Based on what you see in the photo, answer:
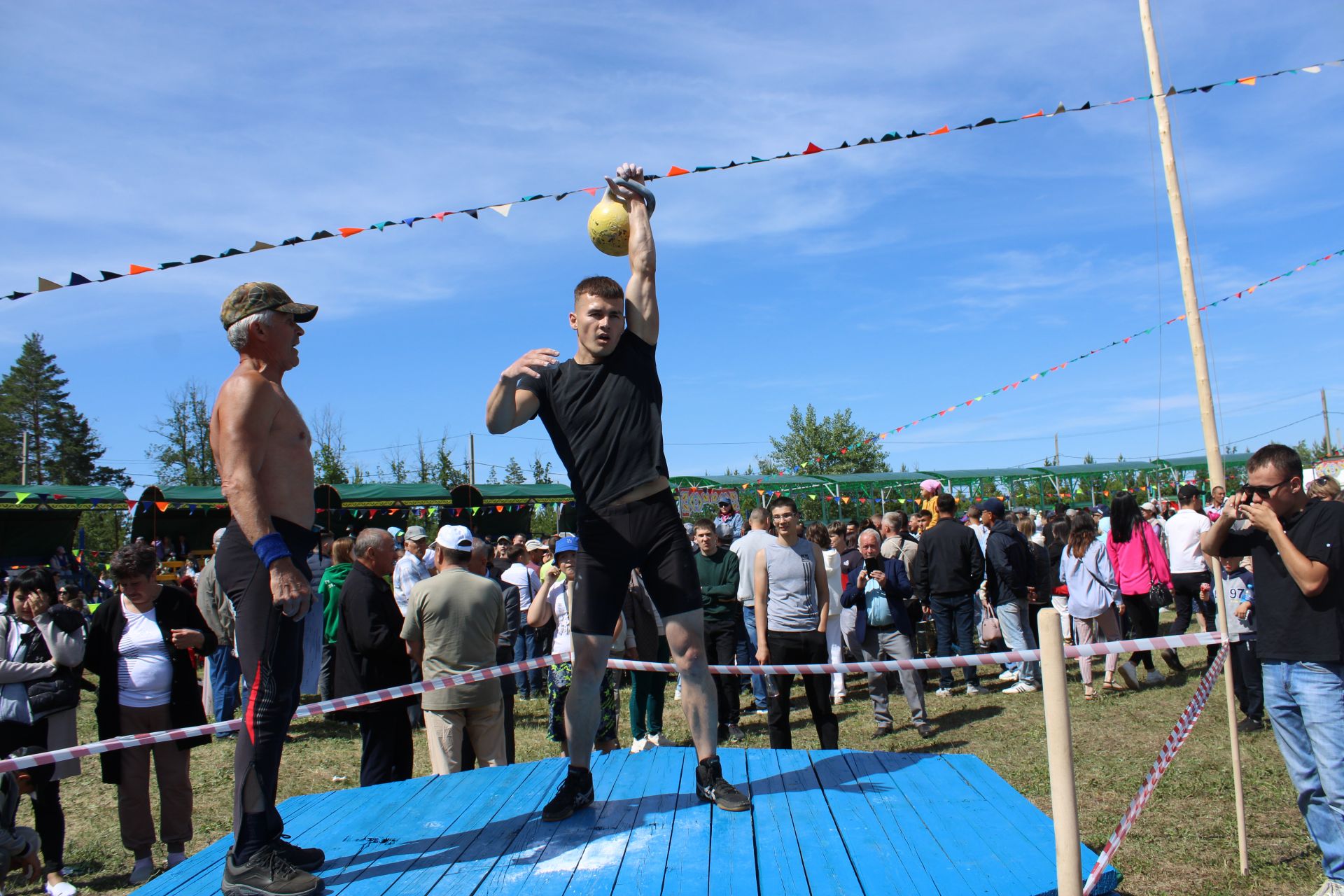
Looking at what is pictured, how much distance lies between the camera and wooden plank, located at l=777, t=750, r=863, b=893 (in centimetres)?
310

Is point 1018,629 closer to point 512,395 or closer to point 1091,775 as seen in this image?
point 1091,775

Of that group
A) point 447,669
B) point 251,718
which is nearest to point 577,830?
point 251,718

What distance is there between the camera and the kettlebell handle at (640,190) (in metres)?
3.97

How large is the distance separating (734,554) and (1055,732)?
696cm

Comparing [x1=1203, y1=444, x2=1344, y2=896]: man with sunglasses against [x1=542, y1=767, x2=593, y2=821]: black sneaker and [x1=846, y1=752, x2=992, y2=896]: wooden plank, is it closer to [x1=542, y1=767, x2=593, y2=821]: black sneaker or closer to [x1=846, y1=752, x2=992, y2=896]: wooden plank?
[x1=846, y1=752, x2=992, y2=896]: wooden plank

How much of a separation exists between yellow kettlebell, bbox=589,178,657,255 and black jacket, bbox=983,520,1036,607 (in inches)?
298

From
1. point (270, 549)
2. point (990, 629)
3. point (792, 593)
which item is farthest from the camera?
point (990, 629)

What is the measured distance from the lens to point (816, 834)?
3553 mm

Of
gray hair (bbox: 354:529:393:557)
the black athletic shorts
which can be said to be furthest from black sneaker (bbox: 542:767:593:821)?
gray hair (bbox: 354:529:393:557)

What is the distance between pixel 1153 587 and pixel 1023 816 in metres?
7.72

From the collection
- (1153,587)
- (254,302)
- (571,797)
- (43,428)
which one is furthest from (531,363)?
(43,428)

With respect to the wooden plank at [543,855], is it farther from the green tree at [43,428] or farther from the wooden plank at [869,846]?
the green tree at [43,428]

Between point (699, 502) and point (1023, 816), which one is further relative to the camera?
point (699, 502)

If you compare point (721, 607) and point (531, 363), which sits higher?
point (531, 363)
